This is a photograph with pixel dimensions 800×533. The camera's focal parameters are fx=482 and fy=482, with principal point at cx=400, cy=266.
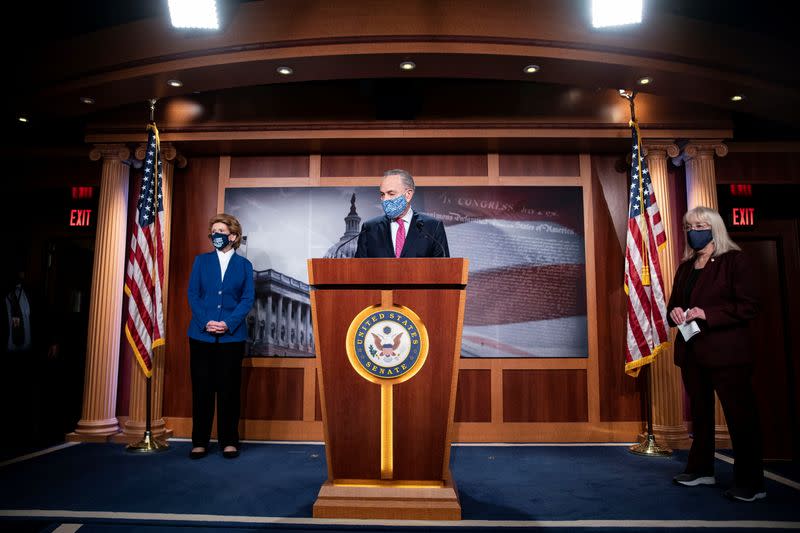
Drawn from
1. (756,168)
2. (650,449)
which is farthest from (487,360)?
(756,168)

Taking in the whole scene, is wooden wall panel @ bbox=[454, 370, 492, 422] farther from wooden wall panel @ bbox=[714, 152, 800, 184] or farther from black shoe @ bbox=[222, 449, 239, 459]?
wooden wall panel @ bbox=[714, 152, 800, 184]

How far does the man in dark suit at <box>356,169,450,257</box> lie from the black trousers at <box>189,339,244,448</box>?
5.82ft

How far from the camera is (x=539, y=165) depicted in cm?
455

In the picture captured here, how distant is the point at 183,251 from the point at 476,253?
273 cm

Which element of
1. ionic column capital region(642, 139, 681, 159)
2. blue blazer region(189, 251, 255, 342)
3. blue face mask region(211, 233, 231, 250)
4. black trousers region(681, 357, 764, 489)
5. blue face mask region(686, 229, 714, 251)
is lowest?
black trousers region(681, 357, 764, 489)

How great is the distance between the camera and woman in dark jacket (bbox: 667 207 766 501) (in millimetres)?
2541

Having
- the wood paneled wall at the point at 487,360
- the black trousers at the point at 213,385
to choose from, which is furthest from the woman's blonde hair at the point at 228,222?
the wood paneled wall at the point at 487,360

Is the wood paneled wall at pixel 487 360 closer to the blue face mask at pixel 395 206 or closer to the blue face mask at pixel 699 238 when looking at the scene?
the blue face mask at pixel 699 238

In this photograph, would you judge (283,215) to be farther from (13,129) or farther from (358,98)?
(13,129)

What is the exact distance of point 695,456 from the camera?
2.82m

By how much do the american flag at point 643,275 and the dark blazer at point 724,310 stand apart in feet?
3.41

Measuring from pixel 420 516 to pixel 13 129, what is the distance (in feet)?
17.6

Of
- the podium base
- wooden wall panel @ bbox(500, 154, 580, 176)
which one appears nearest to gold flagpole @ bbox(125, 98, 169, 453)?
the podium base

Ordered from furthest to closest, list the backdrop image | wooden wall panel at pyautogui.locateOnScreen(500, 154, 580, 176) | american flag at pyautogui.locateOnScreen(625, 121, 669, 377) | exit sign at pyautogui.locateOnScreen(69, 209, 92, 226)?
exit sign at pyautogui.locateOnScreen(69, 209, 92, 226) → wooden wall panel at pyautogui.locateOnScreen(500, 154, 580, 176) → the backdrop image → american flag at pyautogui.locateOnScreen(625, 121, 669, 377)
